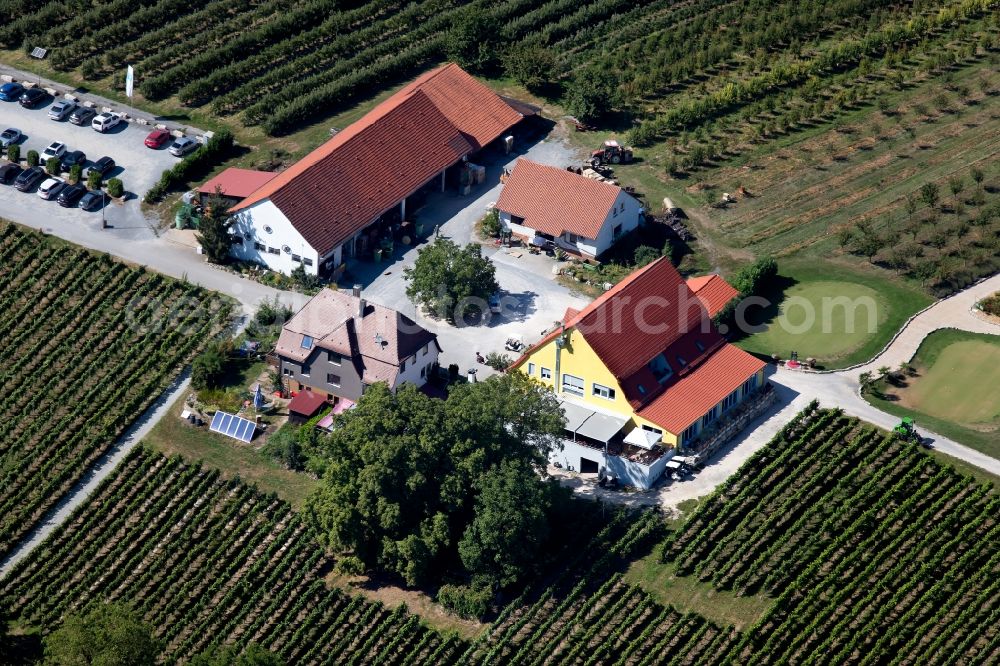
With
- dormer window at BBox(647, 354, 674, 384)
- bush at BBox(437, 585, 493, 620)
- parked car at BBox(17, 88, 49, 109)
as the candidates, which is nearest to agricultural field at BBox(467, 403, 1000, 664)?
bush at BBox(437, 585, 493, 620)

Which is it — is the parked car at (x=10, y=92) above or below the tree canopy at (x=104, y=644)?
above

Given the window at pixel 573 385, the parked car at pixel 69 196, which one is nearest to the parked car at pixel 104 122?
the parked car at pixel 69 196

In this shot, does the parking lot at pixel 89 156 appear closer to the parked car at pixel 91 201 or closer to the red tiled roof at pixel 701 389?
the parked car at pixel 91 201

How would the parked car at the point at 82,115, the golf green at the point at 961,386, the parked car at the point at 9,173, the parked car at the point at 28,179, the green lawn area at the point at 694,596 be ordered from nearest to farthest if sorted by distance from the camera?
the green lawn area at the point at 694,596 < the golf green at the point at 961,386 < the parked car at the point at 28,179 < the parked car at the point at 9,173 < the parked car at the point at 82,115

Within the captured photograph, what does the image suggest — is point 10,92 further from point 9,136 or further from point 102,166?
point 102,166

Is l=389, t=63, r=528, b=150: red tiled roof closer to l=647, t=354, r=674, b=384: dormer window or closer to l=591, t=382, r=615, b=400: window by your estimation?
l=647, t=354, r=674, b=384: dormer window

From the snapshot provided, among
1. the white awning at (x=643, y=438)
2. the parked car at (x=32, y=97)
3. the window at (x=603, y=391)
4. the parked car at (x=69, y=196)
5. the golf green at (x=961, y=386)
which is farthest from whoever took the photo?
the parked car at (x=32, y=97)

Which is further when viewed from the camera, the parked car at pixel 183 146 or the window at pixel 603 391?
the parked car at pixel 183 146
